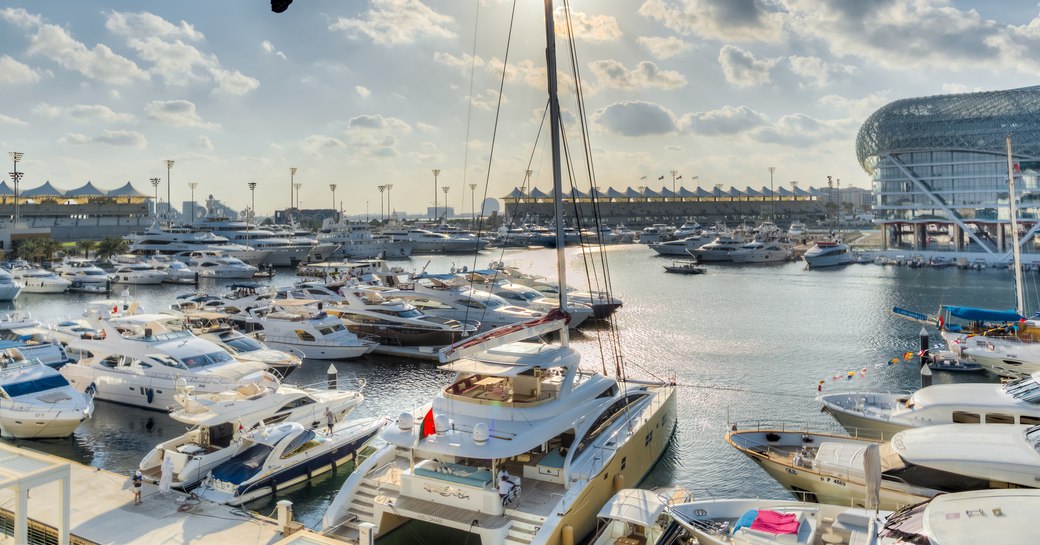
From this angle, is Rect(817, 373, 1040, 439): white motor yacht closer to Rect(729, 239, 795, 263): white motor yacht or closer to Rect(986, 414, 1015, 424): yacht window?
Rect(986, 414, 1015, 424): yacht window

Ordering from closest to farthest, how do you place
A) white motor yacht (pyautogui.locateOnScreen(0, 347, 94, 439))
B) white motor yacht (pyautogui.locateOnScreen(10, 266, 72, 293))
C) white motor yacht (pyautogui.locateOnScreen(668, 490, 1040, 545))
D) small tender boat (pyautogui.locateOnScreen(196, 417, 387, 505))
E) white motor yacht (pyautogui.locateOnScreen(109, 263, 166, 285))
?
white motor yacht (pyautogui.locateOnScreen(668, 490, 1040, 545)), small tender boat (pyautogui.locateOnScreen(196, 417, 387, 505)), white motor yacht (pyautogui.locateOnScreen(0, 347, 94, 439)), white motor yacht (pyautogui.locateOnScreen(10, 266, 72, 293)), white motor yacht (pyautogui.locateOnScreen(109, 263, 166, 285))

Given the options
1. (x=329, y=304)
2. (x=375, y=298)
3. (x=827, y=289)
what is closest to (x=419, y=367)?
(x=375, y=298)

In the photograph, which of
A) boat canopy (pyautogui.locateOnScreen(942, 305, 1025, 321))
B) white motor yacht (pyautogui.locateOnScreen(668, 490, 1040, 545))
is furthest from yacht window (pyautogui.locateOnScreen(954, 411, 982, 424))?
boat canopy (pyautogui.locateOnScreen(942, 305, 1025, 321))

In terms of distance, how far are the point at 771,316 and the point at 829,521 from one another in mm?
36707

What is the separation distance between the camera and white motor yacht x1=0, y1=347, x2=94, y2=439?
20328 mm

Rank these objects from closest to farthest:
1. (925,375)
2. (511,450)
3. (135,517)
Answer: (511,450) < (135,517) < (925,375)

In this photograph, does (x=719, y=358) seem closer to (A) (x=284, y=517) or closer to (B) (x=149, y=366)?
(B) (x=149, y=366)

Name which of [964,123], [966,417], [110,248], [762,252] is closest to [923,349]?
[966,417]

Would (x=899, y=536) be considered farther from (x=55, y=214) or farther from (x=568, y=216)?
(x=568, y=216)

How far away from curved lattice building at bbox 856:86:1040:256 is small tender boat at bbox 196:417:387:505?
87063 mm

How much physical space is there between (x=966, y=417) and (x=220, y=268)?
70284 millimetres

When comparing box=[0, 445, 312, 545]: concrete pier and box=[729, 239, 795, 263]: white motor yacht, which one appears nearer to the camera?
box=[0, 445, 312, 545]: concrete pier

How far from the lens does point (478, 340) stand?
15.6 metres

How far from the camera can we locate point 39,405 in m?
20.6
